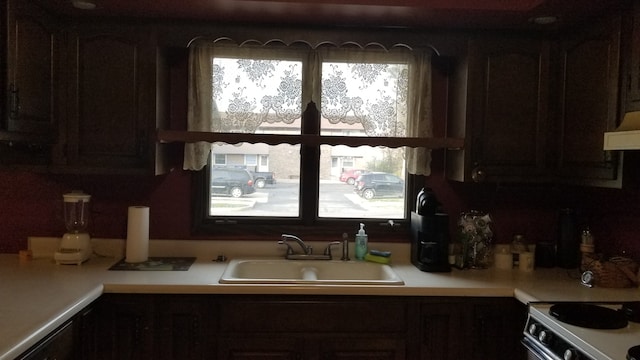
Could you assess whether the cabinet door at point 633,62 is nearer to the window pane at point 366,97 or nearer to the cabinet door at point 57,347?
the window pane at point 366,97

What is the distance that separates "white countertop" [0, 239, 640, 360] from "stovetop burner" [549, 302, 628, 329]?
6.4 inches

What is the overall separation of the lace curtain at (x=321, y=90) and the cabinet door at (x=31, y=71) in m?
0.67

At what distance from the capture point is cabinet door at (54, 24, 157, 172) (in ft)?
8.21

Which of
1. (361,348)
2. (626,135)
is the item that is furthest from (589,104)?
(361,348)

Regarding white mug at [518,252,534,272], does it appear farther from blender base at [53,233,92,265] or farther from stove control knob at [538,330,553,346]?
blender base at [53,233,92,265]

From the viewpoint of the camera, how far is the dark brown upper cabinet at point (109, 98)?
250cm

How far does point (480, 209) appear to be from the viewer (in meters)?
2.97

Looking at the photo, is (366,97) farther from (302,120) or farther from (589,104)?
(589,104)

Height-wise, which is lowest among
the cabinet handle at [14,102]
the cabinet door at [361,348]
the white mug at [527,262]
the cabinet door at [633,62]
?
the cabinet door at [361,348]

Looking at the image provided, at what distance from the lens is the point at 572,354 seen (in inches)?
67.6

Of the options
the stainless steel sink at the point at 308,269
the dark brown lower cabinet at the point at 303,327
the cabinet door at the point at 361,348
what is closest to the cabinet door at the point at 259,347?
the dark brown lower cabinet at the point at 303,327

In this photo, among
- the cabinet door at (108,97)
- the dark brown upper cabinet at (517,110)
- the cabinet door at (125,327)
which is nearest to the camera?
the cabinet door at (125,327)

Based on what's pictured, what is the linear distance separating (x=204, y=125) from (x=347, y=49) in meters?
0.88

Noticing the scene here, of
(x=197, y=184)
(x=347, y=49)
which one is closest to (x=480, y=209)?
(x=347, y=49)
